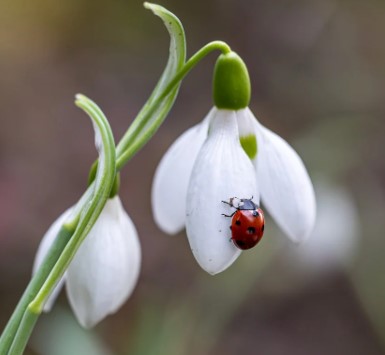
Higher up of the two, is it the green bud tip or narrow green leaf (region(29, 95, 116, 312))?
the green bud tip

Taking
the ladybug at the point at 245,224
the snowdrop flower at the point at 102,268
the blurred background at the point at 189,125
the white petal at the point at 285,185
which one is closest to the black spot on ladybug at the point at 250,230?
the ladybug at the point at 245,224

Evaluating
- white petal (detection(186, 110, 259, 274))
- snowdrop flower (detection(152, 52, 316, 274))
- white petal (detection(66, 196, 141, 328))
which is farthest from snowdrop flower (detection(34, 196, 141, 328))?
white petal (detection(186, 110, 259, 274))

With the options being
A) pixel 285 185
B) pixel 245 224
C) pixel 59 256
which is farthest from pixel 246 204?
pixel 59 256

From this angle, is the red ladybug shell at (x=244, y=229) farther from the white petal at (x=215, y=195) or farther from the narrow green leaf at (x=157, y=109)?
the narrow green leaf at (x=157, y=109)

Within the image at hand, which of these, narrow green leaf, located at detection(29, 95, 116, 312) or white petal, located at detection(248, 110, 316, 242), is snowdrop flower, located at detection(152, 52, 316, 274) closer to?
white petal, located at detection(248, 110, 316, 242)

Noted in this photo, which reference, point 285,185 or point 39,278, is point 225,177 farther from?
point 39,278

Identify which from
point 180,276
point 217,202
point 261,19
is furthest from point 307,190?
point 261,19

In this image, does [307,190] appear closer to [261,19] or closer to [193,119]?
[193,119]
